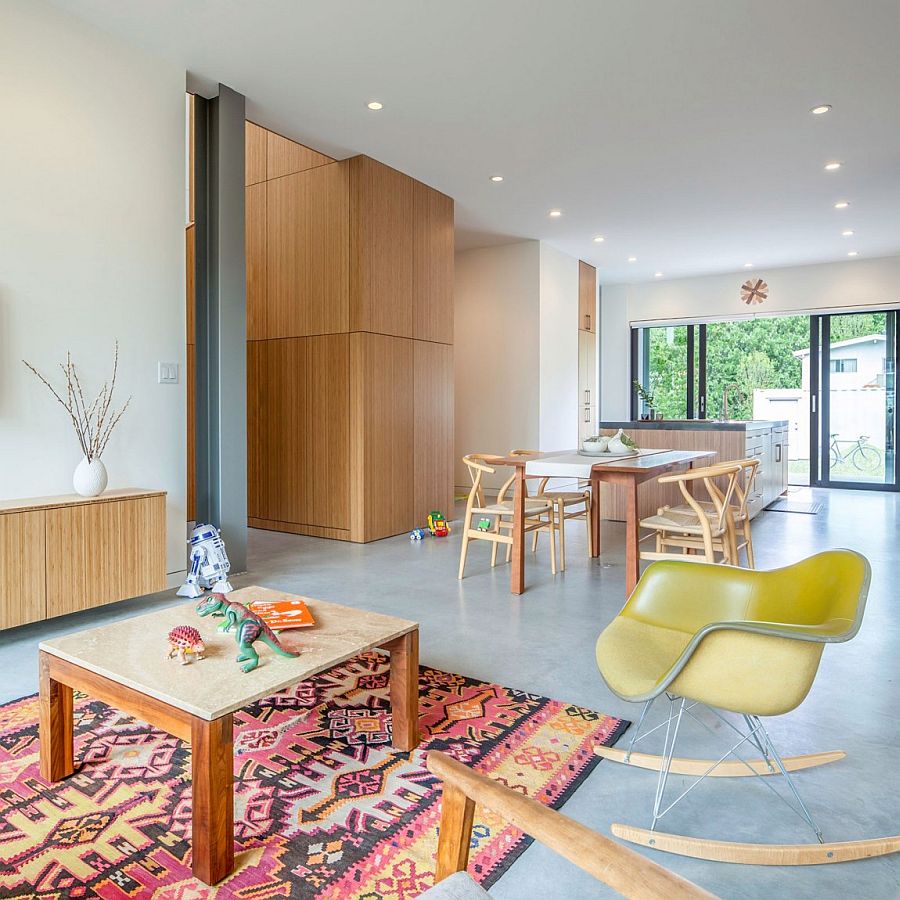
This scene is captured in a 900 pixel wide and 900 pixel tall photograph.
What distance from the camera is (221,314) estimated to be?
4.30 meters

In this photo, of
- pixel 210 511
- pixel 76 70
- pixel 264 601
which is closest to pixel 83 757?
pixel 264 601

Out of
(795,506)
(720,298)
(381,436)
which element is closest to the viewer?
(381,436)

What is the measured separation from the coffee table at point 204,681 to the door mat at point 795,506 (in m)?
6.21

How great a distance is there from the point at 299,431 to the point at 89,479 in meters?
2.52

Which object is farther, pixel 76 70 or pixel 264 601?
pixel 76 70

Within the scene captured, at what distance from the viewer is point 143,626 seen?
2160 mm

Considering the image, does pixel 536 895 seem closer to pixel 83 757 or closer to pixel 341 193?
pixel 83 757

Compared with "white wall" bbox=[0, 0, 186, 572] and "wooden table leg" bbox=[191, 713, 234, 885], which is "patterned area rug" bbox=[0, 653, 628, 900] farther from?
"white wall" bbox=[0, 0, 186, 572]

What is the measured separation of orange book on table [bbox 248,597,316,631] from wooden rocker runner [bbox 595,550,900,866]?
0.91 meters

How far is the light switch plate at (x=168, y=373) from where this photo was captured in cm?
395

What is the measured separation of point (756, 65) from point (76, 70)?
146 inches

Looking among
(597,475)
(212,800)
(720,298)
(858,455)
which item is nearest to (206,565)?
(597,475)

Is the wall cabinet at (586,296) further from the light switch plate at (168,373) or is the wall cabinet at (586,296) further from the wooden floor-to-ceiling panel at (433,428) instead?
the light switch plate at (168,373)

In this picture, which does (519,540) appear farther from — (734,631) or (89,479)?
(734,631)
